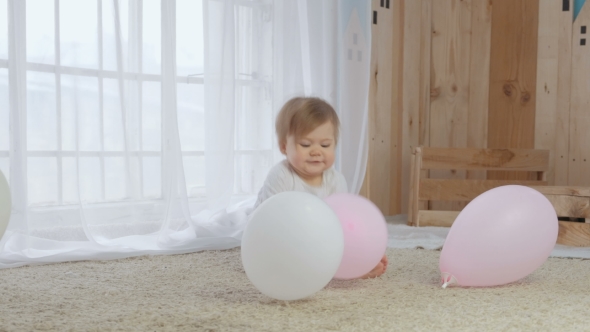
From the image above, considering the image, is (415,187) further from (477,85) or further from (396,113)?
(477,85)

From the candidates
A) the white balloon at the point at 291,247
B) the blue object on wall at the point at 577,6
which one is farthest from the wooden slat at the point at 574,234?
the white balloon at the point at 291,247

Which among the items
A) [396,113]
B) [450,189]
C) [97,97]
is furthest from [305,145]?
[396,113]

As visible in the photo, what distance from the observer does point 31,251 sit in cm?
187

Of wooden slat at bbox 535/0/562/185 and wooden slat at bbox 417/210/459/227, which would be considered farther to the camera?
wooden slat at bbox 535/0/562/185

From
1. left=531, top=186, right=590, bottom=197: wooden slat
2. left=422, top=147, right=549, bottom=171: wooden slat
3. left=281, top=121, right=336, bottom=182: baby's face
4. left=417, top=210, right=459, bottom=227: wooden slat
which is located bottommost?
left=417, top=210, right=459, bottom=227: wooden slat

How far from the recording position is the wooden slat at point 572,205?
2.31 m

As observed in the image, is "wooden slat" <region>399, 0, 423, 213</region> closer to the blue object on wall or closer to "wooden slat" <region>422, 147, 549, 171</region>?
"wooden slat" <region>422, 147, 549, 171</region>

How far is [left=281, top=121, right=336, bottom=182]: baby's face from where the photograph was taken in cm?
179

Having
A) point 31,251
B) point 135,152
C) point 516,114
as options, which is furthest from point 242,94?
point 516,114

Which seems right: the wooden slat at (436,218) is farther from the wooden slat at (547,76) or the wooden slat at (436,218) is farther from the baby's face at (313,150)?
the baby's face at (313,150)

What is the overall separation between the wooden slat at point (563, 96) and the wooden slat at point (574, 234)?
2.57 ft

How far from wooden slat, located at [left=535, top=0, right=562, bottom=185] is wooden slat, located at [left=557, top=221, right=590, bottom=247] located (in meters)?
0.77

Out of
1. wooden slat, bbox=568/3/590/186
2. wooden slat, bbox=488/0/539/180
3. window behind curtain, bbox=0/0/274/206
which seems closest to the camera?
window behind curtain, bbox=0/0/274/206

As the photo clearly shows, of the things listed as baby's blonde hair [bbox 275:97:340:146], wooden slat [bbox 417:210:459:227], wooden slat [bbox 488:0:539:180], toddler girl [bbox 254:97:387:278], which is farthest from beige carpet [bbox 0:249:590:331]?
wooden slat [bbox 488:0:539:180]
